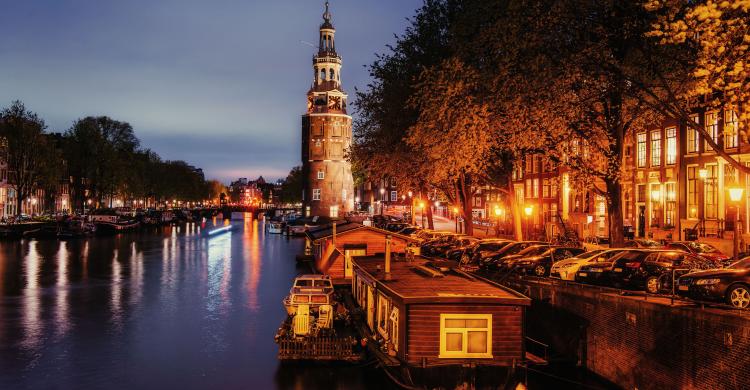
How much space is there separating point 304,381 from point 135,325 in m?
14.6

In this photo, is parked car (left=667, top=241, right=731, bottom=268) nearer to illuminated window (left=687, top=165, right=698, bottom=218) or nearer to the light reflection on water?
illuminated window (left=687, top=165, right=698, bottom=218)

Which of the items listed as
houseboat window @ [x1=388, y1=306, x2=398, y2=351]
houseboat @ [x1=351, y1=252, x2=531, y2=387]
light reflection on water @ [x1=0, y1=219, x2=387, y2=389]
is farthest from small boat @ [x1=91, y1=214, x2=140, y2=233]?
houseboat @ [x1=351, y1=252, x2=531, y2=387]

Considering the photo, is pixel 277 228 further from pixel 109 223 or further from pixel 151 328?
pixel 151 328

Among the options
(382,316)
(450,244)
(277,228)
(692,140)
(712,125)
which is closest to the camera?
(382,316)

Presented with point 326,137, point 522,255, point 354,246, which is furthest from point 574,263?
point 326,137

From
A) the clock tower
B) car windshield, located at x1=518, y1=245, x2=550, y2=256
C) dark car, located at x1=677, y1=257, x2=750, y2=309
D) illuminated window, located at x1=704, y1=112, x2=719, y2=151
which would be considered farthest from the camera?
the clock tower

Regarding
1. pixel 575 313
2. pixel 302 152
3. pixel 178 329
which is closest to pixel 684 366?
pixel 575 313

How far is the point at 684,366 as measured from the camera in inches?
708

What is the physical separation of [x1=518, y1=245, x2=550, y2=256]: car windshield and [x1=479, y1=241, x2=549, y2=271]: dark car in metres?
1.49

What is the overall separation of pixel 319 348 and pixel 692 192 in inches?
1111

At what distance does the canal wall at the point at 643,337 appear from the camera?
1645 centimetres

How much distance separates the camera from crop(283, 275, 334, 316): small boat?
2741 cm

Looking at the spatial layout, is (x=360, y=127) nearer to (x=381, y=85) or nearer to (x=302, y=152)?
(x=381, y=85)

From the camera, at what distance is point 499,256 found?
127 feet
